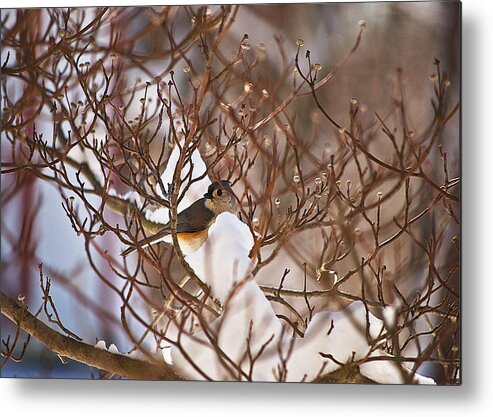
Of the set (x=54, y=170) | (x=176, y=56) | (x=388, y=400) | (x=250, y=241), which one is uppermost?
(x=176, y=56)

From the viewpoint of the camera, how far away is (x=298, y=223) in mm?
1921

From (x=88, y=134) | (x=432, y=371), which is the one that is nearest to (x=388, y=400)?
(x=432, y=371)

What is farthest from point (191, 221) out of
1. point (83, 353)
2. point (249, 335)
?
point (83, 353)

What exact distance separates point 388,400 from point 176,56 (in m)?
1.00

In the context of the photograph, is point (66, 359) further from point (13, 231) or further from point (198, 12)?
point (198, 12)

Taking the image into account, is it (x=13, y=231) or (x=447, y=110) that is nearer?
(x=447, y=110)

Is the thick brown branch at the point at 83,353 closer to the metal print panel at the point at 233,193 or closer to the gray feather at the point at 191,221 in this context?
the metal print panel at the point at 233,193

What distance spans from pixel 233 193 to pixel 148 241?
25cm

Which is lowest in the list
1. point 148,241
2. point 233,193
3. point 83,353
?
point 83,353

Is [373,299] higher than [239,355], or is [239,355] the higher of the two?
[373,299]

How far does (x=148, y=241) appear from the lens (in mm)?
1973

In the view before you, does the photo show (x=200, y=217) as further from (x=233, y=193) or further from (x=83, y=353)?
(x=83, y=353)

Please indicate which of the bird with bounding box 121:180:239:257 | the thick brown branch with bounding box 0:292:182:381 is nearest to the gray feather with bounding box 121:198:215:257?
the bird with bounding box 121:180:239:257

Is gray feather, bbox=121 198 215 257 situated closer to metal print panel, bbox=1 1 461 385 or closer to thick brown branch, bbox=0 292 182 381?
metal print panel, bbox=1 1 461 385
